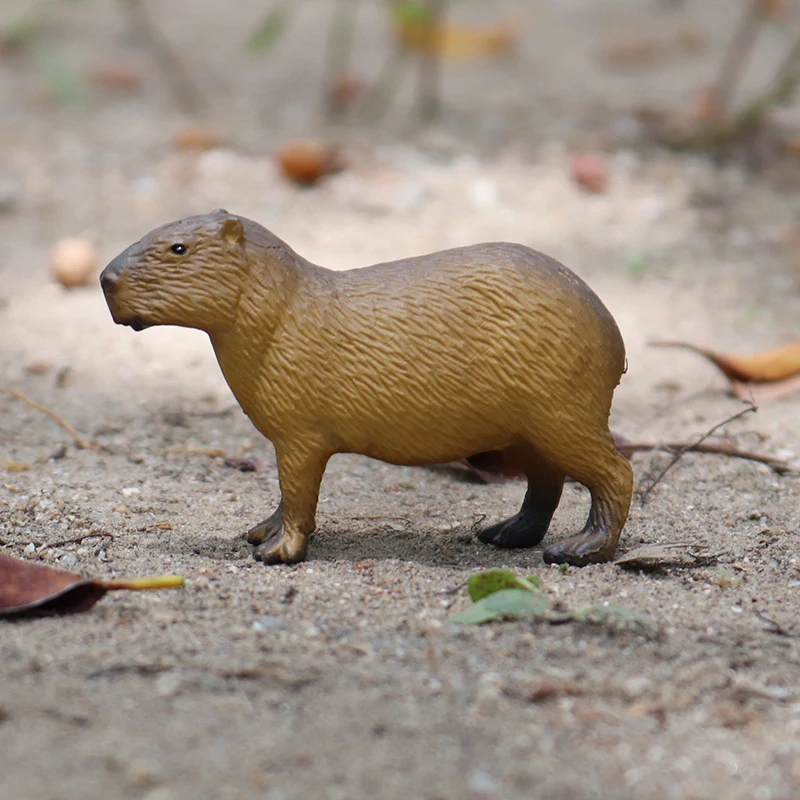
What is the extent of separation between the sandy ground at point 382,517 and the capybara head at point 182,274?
62cm

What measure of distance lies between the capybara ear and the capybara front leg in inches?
20.4

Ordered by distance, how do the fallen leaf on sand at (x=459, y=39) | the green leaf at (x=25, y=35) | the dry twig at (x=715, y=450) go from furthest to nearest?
the green leaf at (x=25, y=35) < the fallen leaf on sand at (x=459, y=39) < the dry twig at (x=715, y=450)

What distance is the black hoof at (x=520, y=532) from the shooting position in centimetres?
324

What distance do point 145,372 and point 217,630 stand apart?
2.24 meters

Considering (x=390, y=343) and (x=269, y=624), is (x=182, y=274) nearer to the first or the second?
(x=390, y=343)

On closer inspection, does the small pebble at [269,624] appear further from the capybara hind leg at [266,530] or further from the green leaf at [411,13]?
the green leaf at [411,13]

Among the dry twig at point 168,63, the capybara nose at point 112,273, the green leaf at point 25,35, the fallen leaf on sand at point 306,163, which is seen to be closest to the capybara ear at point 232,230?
the capybara nose at point 112,273

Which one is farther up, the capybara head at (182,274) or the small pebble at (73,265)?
the capybara head at (182,274)

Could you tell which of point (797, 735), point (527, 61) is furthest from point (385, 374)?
point (527, 61)

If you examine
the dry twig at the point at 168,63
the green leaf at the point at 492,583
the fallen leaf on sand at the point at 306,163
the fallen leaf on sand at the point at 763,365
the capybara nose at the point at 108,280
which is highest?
the dry twig at the point at 168,63

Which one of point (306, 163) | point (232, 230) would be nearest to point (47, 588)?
point (232, 230)

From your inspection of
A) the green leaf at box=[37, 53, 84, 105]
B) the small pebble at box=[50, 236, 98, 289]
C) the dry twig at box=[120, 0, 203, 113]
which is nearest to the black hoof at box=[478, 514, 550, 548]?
the small pebble at box=[50, 236, 98, 289]

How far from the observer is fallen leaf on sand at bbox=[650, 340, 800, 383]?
4395 mm

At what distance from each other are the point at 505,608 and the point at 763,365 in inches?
87.4
